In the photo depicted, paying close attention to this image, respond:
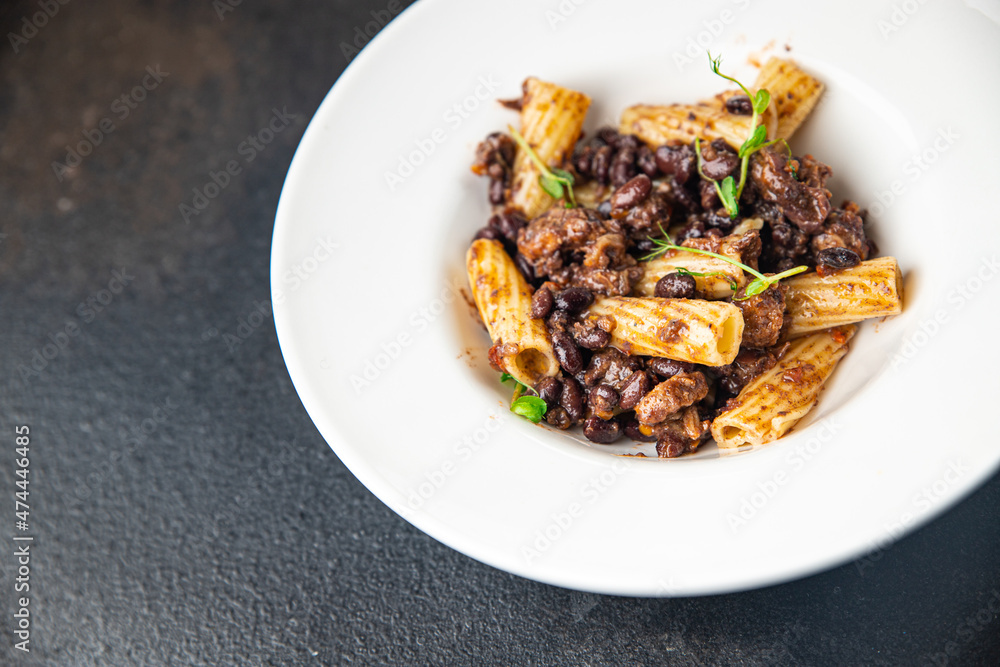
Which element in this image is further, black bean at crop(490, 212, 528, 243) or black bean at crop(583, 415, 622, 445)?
black bean at crop(490, 212, 528, 243)

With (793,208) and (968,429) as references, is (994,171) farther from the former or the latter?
(968,429)

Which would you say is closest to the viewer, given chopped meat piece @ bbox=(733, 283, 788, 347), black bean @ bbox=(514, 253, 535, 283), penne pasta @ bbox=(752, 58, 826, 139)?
chopped meat piece @ bbox=(733, 283, 788, 347)

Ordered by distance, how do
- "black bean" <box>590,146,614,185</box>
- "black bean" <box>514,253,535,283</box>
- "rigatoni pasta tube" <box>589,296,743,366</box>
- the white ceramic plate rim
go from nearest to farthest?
the white ceramic plate rim → "rigatoni pasta tube" <box>589,296,743,366</box> → "black bean" <box>514,253,535,283</box> → "black bean" <box>590,146,614,185</box>

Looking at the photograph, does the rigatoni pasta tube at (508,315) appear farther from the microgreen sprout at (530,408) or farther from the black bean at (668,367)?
the black bean at (668,367)

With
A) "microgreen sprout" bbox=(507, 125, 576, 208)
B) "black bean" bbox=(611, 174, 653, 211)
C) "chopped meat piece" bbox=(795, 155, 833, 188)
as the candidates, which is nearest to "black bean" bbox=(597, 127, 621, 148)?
"microgreen sprout" bbox=(507, 125, 576, 208)

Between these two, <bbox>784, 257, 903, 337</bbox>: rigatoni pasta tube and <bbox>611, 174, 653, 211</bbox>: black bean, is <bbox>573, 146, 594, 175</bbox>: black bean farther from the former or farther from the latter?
<bbox>784, 257, 903, 337</bbox>: rigatoni pasta tube

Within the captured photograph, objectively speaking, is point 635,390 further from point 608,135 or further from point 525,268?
point 608,135
